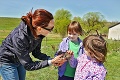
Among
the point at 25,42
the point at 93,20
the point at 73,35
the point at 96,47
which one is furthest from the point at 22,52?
the point at 93,20

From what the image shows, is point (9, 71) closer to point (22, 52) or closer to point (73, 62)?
point (22, 52)

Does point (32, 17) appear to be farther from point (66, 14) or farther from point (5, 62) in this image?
point (66, 14)

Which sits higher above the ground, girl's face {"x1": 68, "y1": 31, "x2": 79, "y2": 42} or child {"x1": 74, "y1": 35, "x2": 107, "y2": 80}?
girl's face {"x1": 68, "y1": 31, "x2": 79, "y2": 42}

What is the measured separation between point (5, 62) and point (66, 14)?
218 ft

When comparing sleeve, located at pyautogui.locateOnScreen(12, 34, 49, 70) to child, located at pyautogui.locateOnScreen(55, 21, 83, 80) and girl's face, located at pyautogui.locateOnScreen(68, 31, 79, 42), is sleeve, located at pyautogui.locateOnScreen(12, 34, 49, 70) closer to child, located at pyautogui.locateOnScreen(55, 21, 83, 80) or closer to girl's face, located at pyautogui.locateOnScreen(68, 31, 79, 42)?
child, located at pyautogui.locateOnScreen(55, 21, 83, 80)

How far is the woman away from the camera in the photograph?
266 cm

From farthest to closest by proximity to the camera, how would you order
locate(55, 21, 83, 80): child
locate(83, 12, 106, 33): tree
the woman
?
locate(83, 12, 106, 33): tree, locate(55, 21, 83, 80): child, the woman

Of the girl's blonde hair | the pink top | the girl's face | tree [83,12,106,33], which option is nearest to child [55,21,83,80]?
the girl's face

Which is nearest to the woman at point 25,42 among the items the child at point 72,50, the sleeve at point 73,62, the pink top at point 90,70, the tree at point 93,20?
the pink top at point 90,70

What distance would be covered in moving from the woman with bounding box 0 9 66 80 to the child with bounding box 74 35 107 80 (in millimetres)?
350

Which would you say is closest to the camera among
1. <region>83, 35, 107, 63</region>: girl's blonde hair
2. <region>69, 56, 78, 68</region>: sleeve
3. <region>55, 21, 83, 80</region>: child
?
<region>83, 35, 107, 63</region>: girl's blonde hair

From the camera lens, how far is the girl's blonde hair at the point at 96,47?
2884mm

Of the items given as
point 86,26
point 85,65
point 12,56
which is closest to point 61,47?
point 85,65

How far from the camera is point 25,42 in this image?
2689 millimetres
